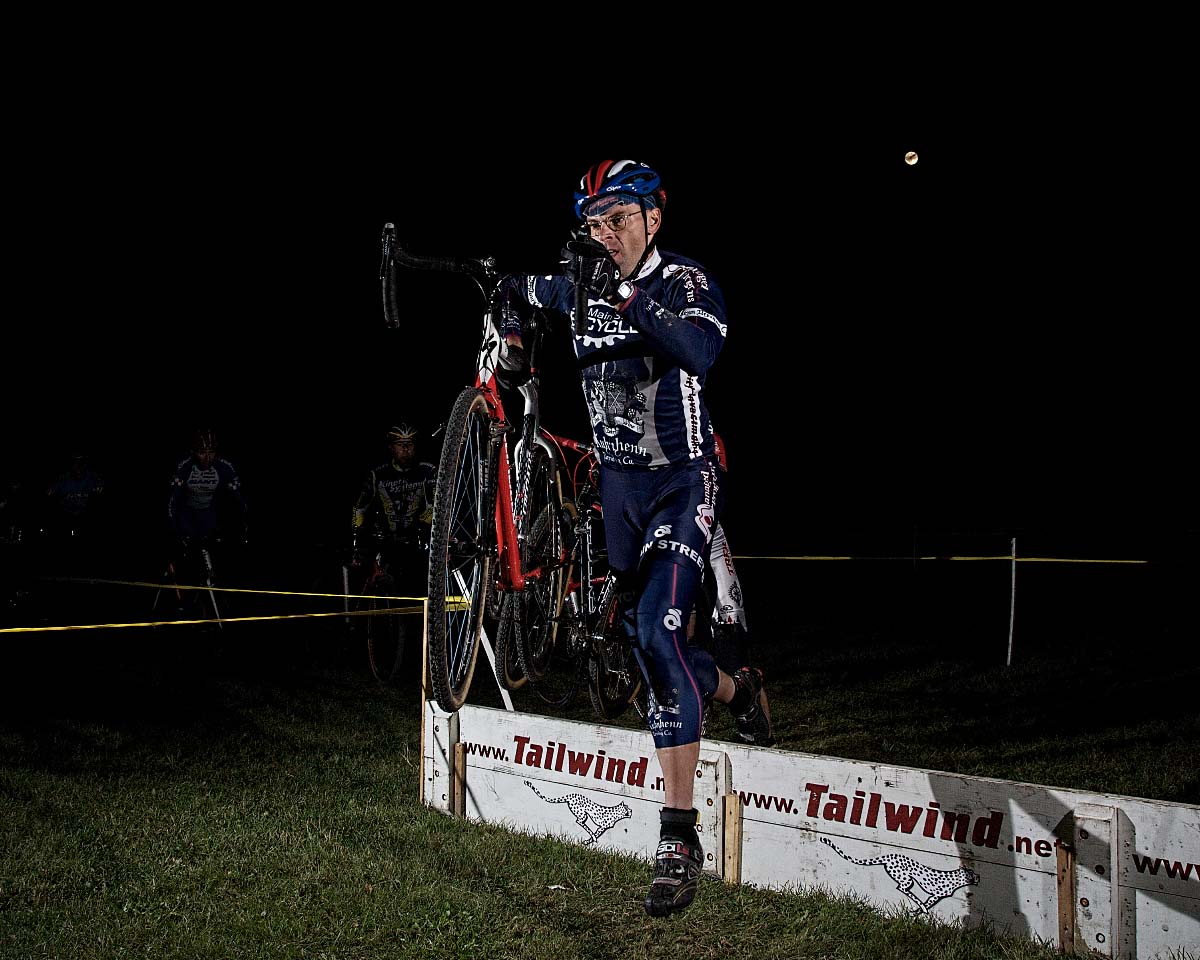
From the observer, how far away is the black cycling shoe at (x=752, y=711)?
15.0ft

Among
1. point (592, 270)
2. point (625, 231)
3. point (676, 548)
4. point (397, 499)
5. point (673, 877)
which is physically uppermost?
point (625, 231)

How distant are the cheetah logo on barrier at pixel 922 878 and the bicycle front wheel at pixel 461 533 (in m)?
1.94

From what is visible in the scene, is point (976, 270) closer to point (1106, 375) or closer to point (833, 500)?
point (1106, 375)

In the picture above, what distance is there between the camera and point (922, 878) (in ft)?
14.0

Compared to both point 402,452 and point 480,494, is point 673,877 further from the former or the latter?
point 402,452

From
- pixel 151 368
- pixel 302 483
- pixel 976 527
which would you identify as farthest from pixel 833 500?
pixel 151 368

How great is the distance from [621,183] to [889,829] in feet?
9.39

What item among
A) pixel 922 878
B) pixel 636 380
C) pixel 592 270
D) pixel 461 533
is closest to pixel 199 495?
pixel 461 533

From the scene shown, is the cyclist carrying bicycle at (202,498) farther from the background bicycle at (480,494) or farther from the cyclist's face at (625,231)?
the cyclist's face at (625,231)

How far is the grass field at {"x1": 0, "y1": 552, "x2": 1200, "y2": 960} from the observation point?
164 inches

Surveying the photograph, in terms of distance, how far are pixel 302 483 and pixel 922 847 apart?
2738 cm

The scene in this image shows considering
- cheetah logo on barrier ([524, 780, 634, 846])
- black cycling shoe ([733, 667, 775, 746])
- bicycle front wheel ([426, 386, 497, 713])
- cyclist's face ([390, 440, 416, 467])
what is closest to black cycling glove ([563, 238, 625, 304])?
bicycle front wheel ([426, 386, 497, 713])

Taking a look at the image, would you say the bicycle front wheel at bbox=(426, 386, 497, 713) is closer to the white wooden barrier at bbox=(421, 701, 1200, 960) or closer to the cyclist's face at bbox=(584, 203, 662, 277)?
the cyclist's face at bbox=(584, 203, 662, 277)

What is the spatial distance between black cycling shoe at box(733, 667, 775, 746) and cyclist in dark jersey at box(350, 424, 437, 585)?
17.5 ft
